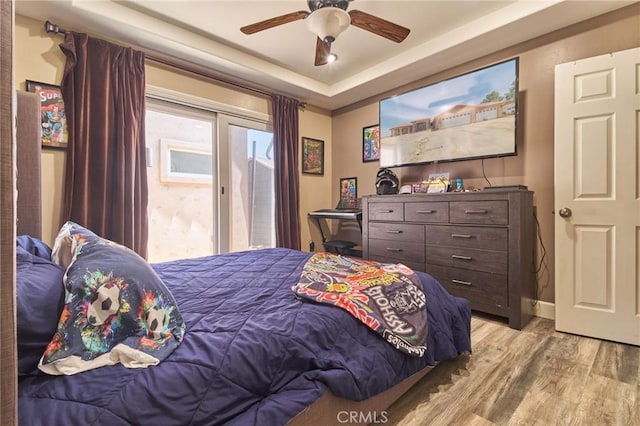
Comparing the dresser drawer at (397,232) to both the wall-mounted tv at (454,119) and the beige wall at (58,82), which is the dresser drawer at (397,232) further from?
the beige wall at (58,82)

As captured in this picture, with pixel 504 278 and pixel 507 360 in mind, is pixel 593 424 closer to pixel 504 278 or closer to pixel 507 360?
pixel 507 360

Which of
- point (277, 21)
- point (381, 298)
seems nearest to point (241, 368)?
point (381, 298)

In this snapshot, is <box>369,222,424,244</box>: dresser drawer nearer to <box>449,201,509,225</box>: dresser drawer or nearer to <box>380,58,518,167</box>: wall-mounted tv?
<box>449,201,509,225</box>: dresser drawer

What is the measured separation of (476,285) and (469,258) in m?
0.22

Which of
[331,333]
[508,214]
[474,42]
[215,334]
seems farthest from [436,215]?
A: [215,334]

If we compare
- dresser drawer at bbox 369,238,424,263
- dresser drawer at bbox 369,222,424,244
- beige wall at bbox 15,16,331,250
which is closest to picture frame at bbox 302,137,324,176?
beige wall at bbox 15,16,331,250

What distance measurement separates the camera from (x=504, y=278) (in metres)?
2.24

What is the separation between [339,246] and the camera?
372 cm

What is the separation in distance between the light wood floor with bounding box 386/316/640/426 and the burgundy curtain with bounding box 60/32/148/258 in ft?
8.13

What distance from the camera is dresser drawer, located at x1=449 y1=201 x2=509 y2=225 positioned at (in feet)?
7.31

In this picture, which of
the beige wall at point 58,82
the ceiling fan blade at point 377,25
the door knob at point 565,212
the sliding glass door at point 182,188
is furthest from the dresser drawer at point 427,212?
the sliding glass door at point 182,188

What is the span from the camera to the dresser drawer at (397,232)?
274 cm

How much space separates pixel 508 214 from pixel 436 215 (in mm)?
556

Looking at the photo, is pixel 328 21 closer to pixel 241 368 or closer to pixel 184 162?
pixel 241 368
